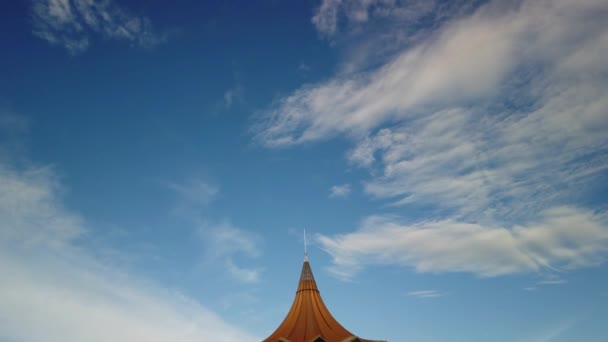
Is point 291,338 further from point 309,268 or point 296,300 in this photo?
point 309,268

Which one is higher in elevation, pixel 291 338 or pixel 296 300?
pixel 296 300

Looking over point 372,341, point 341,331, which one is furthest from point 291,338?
point 372,341

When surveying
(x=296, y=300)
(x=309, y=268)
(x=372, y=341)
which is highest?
(x=309, y=268)

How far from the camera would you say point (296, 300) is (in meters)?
28.2

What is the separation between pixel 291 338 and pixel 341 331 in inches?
107

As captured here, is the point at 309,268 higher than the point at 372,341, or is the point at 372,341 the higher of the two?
the point at 309,268

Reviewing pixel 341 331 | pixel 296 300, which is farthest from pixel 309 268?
pixel 341 331

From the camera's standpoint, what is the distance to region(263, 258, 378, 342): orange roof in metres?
24.9

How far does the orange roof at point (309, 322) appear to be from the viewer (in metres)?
24.9

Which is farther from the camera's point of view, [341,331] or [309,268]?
[309,268]

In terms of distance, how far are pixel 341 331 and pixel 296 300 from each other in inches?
151

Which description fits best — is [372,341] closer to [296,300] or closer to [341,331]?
[341,331]

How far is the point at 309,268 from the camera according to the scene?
29656mm

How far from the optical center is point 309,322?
26.2 m
